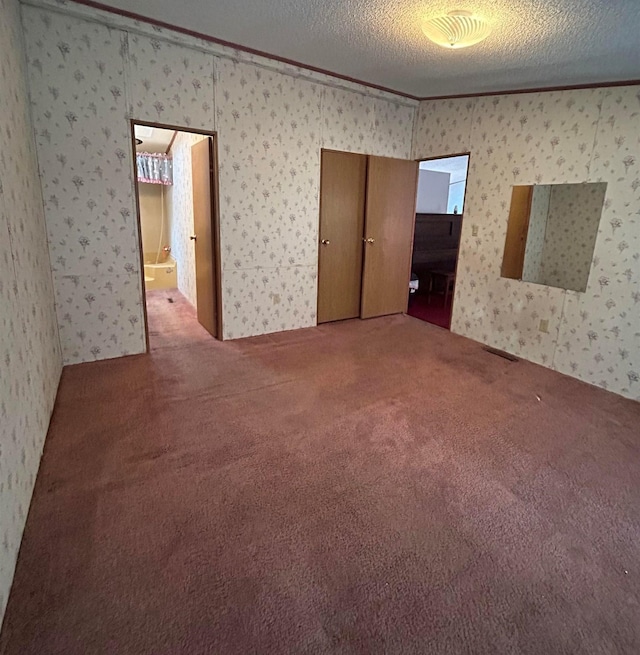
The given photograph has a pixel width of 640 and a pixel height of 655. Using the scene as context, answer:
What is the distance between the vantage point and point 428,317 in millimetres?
5141

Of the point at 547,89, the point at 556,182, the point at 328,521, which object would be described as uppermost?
the point at 547,89

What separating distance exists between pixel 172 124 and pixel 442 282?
4249mm

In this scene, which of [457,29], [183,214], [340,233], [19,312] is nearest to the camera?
[19,312]

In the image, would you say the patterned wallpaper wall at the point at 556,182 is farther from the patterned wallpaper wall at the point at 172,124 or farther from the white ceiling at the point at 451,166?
the white ceiling at the point at 451,166

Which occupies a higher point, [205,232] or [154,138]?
[154,138]

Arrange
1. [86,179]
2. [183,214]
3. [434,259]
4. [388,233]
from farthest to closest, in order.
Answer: [434,259], [183,214], [388,233], [86,179]

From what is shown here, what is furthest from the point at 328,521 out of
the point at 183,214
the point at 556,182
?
the point at 183,214

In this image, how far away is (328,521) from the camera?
1.73 m

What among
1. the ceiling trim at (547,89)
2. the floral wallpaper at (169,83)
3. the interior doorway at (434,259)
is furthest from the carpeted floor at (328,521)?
the interior doorway at (434,259)

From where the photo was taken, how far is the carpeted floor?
129 cm

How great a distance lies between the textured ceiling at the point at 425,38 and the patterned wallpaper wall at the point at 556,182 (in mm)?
252

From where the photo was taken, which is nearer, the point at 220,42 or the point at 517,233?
the point at 220,42

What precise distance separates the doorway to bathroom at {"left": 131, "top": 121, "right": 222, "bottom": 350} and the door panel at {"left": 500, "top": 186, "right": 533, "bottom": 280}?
9.07ft

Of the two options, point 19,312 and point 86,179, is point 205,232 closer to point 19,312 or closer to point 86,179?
point 86,179
